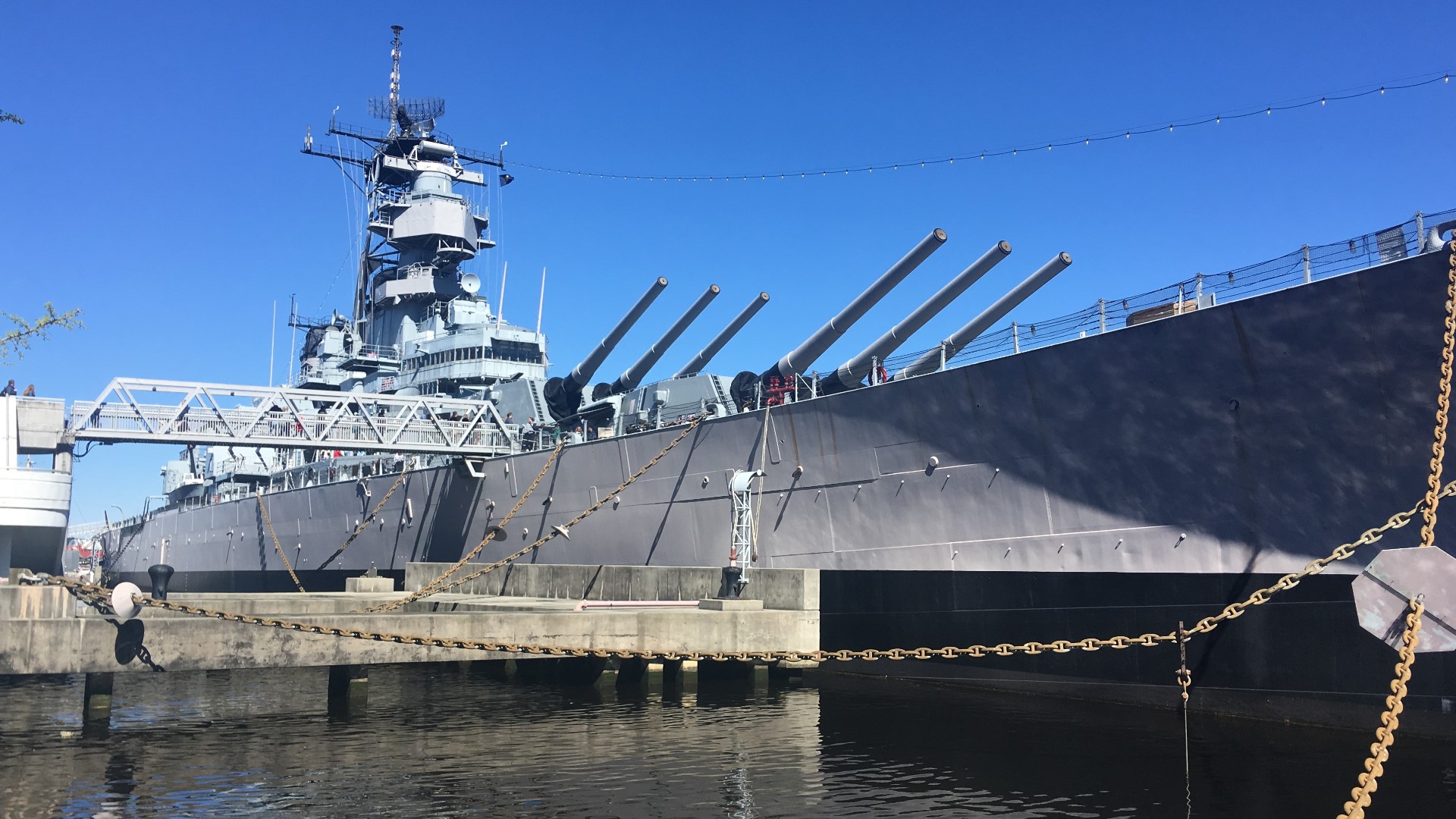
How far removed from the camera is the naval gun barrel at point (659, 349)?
21.6m

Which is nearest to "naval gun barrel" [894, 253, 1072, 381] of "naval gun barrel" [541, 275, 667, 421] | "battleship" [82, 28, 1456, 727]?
"battleship" [82, 28, 1456, 727]

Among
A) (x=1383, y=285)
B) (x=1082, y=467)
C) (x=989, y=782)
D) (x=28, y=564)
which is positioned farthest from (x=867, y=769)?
(x=28, y=564)

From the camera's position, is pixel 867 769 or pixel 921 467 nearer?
pixel 867 769

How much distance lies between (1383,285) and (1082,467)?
409cm

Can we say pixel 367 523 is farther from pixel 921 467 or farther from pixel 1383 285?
pixel 1383 285

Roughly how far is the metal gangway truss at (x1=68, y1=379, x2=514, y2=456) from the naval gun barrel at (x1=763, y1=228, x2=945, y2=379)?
9.89 meters

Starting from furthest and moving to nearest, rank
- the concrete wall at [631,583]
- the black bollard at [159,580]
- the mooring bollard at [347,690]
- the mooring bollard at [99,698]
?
the concrete wall at [631,583]
the mooring bollard at [347,690]
the mooring bollard at [99,698]
the black bollard at [159,580]

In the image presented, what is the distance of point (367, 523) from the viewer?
3081cm

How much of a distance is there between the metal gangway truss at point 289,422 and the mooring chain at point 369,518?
1.80 meters

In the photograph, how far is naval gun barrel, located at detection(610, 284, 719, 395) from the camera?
71.0 ft

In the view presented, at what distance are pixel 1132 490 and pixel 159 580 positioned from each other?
466 inches

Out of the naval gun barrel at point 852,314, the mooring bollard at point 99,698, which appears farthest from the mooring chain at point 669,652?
the naval gun barrel at point 852,314

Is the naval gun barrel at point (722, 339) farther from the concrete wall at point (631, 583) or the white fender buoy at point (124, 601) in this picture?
the white fender buoy at point (124, 601)

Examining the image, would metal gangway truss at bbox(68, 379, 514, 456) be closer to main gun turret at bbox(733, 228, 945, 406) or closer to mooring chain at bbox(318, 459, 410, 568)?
mooring chain at bbox(318, 459, 410, 568)
